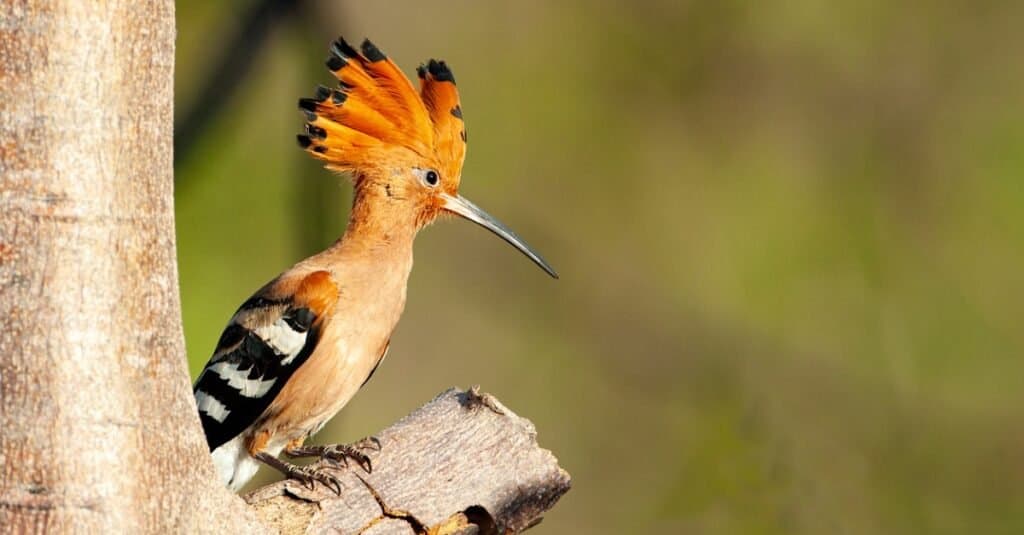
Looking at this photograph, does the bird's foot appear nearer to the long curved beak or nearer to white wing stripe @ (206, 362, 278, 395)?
white wing stripe @ (206, 362, 278, 395)

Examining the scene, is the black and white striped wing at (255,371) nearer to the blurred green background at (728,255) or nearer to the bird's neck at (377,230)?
the bird's neck at (377,230)

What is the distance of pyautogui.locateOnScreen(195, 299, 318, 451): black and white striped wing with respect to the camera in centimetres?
279

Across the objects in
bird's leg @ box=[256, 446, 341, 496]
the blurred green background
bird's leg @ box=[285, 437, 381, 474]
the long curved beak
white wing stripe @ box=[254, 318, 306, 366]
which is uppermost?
the blurred green background

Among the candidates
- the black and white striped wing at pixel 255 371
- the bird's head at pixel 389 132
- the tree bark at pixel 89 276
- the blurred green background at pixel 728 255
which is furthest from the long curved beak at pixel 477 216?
the blurred green background at pixel 728 255

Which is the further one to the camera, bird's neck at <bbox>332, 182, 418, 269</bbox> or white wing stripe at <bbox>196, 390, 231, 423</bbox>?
bird's neck at <bbox>332, 182, 418, 269</bbox>

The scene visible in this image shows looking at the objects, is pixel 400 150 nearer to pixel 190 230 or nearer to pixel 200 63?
pixel 190 230

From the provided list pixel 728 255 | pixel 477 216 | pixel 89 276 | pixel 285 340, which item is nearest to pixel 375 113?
pixel 477 216

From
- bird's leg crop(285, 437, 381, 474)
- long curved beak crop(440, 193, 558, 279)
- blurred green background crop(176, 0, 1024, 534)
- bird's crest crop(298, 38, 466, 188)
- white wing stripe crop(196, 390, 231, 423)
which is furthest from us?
blurred green background crop(176, 0, 1024, 534)

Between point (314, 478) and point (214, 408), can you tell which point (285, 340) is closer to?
point (214, 408)

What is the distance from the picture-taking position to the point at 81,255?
1692 millimetres

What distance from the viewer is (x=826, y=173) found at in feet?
19.3

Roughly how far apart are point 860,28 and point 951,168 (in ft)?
2.41

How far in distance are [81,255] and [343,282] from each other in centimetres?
122

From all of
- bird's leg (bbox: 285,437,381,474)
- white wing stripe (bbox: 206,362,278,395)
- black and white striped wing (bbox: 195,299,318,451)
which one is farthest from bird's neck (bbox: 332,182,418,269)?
bird's leg (bbox: 285,437,381,474)
